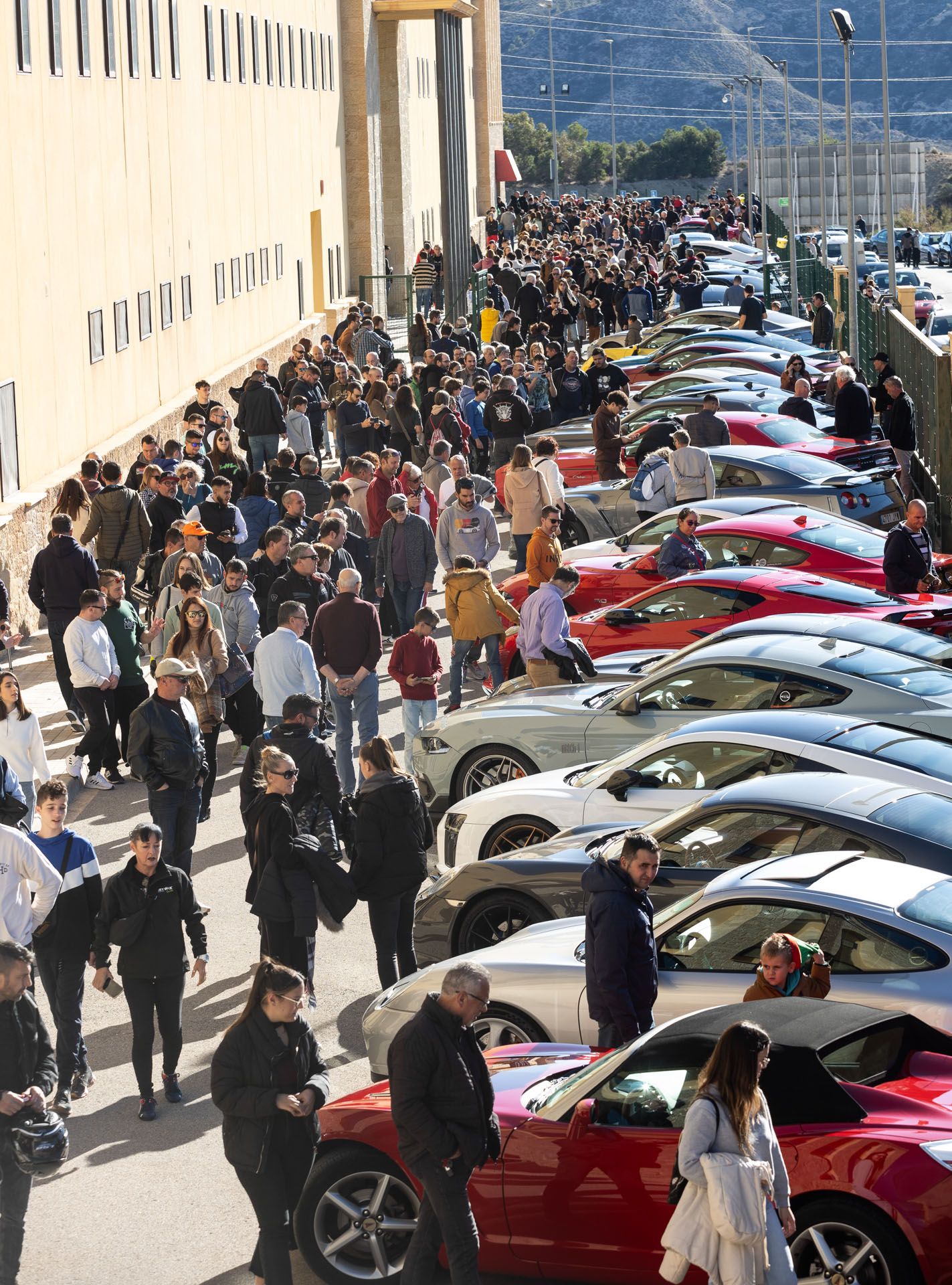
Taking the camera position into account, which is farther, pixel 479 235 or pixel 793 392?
pixel 479 235

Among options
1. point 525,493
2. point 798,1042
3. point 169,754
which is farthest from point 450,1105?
point 525,493

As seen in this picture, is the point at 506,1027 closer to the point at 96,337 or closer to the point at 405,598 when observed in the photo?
the point at 405,598

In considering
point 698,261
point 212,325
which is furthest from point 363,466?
point 698,261

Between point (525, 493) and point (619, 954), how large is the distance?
10.7m

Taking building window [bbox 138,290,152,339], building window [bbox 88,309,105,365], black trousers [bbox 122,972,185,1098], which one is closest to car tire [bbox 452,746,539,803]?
black trousers [bbox 122,972,185,1098]

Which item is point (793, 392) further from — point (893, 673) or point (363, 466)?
point (893, 673)

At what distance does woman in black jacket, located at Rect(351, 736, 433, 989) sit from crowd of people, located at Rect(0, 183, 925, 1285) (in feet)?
0.04

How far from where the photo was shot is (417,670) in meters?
13.3

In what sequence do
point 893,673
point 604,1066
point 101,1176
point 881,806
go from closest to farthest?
point 604,1066 < point 101,1176 < point 881,806 < point 893,673

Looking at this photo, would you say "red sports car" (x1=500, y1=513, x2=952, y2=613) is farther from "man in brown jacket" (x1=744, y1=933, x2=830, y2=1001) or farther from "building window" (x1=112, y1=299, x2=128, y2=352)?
"building window" (x1=112, y1=299, x2=128, y2=352)

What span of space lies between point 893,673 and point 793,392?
1426cm

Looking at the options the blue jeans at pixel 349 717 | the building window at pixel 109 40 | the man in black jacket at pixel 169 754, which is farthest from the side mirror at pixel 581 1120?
the building window at pixel 109 40

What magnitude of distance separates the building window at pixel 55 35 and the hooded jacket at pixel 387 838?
627 inches

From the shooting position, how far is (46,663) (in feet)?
59.4
